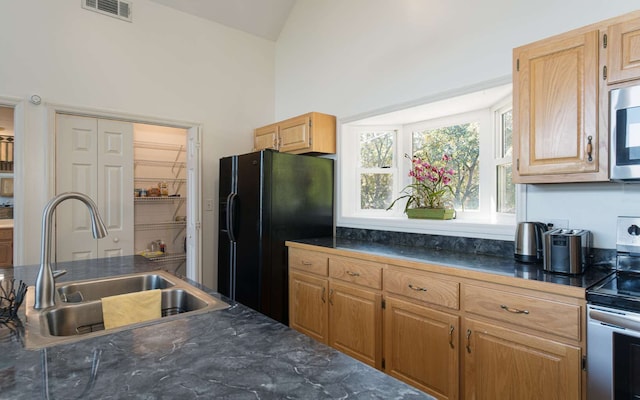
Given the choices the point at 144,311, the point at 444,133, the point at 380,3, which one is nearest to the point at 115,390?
the point at 144,311

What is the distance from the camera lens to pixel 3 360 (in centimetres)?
84

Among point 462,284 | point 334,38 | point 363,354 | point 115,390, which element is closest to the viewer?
point 115,390

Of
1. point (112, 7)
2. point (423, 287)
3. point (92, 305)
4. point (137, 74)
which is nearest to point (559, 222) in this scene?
point (423, 287)

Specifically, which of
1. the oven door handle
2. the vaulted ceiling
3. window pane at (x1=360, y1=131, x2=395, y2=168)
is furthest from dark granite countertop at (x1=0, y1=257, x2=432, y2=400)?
the vaulted ceiling

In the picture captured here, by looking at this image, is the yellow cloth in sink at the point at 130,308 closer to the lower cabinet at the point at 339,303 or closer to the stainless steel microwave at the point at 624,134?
the lower cabinet at the point at 339,303

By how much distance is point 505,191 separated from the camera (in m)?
2.61

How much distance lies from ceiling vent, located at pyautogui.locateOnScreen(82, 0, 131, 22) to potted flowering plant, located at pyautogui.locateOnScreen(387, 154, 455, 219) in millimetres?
2891

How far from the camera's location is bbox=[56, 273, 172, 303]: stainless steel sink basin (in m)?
1.56

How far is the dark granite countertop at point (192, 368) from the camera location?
702mm

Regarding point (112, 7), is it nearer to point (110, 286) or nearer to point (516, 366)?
point (110, 286)

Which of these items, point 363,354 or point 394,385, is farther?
point 363,354

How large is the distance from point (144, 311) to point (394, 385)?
3.42 ft

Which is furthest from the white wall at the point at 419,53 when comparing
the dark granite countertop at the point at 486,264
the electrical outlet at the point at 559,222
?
the dark granite countertop at the point at 486,264

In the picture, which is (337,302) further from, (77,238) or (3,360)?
(77,238)
